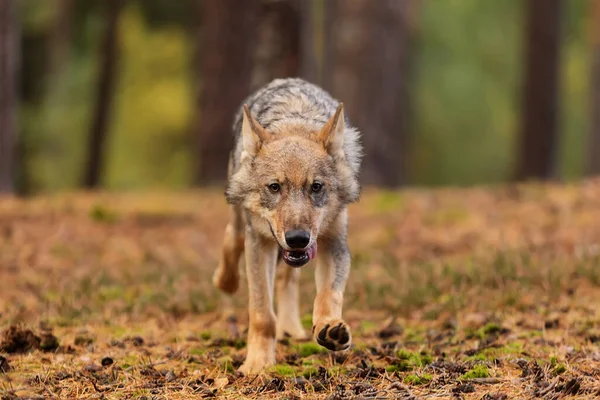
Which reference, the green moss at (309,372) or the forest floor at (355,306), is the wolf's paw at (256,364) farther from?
the green moss at (309,372)

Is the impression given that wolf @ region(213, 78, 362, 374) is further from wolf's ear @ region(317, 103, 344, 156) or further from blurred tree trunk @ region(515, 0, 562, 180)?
blurred tree trunk @ region(515, 0, 562, 180)

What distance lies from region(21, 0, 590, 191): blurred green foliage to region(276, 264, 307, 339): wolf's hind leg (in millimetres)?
18849

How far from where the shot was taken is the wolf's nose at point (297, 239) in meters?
5.82

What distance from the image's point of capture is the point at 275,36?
46.3ft

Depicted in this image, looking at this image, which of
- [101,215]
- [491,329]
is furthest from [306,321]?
[101,215]

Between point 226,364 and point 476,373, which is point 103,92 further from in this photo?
point 476,373

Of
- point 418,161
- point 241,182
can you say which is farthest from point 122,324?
point 418,161

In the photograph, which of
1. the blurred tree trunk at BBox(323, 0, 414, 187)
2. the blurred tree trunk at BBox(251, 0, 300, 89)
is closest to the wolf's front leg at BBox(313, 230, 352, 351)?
the blurred tree trunk at BBox(251, 0, 300, 89)

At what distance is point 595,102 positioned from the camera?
2855cm

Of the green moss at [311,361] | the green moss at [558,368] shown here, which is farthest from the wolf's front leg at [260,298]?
the green moss at [558,368]

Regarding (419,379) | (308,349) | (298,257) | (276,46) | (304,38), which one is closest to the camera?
(419,379)

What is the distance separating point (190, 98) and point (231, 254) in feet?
75.7

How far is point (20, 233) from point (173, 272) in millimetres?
2708

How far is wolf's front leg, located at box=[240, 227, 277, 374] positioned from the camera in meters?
6.44
